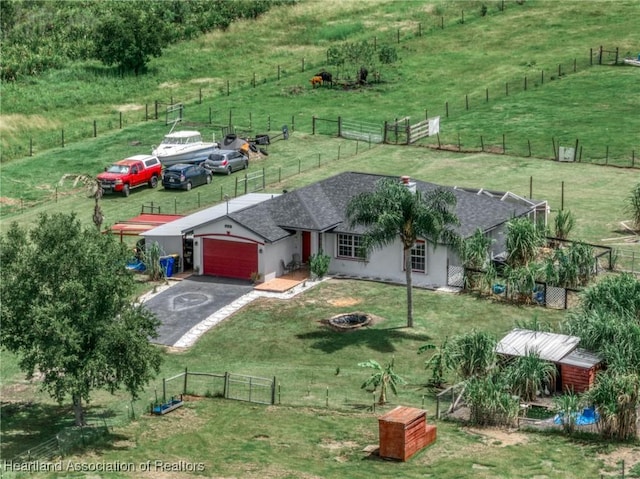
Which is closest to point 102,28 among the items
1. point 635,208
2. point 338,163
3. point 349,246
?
point 338,163

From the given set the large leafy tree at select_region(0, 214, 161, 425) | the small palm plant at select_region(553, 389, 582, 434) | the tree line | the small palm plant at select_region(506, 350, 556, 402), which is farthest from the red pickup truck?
the small palm plant at select_region(553, 389, 582, 434)

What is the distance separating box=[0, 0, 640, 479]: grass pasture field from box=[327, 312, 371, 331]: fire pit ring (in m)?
0.71

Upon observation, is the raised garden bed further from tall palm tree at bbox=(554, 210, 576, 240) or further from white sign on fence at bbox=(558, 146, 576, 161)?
white sign on fence at bbox=(558, 146, 576, 161)

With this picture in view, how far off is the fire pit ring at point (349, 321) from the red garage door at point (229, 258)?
7160mm

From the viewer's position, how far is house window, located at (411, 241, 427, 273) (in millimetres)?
58438

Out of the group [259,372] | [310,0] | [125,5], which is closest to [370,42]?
[310,0]

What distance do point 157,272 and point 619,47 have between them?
52407 millimetres

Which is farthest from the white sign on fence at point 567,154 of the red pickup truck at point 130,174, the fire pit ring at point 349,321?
the fire pit ring at point 349,321

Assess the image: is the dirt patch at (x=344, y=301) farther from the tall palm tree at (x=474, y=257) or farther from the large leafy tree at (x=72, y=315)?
the large leafy tree at (x=72, y=315)

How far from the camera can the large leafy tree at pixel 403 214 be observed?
169 ft

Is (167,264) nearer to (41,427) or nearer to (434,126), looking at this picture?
(41,427)

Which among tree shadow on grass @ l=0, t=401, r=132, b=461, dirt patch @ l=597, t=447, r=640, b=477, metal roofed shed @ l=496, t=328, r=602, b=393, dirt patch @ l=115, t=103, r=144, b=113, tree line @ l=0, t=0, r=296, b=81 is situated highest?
tree line @ l=0, t=0, r=296, b=81

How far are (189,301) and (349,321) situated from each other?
26.2ft

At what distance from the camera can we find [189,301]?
5738 centimetres
